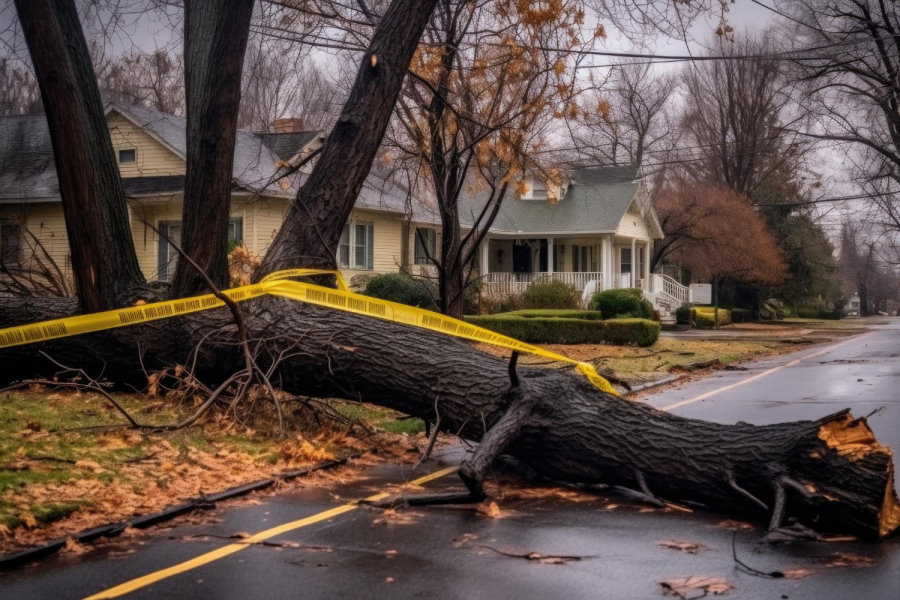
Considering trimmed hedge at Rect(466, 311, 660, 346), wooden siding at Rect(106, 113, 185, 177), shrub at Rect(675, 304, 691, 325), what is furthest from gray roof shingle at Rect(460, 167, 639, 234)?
trimmed hedge at Rect(466, 311, 660, 346)

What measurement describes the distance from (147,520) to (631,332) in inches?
801

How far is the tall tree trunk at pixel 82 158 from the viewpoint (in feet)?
30.2

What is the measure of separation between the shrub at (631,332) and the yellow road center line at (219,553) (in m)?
18.8

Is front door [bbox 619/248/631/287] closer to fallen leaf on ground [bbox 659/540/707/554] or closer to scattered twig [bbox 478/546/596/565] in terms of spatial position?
fallen leaf on ground [bbox 659/540/707/554]

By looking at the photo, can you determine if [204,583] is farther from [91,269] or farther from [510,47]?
[510,47]

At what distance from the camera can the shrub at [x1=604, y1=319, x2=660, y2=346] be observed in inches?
979

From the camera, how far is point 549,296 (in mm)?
35562

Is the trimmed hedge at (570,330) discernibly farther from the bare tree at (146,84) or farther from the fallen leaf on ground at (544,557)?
the fallen leaf on ground at (544,557)

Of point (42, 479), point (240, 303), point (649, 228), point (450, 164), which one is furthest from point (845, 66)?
point (42, 479)

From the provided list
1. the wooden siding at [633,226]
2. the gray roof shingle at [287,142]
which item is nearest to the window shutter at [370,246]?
the gray roof shingle at [287,142]

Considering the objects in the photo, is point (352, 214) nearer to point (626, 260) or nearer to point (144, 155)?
point (144, 155)

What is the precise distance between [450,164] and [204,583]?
14254mm

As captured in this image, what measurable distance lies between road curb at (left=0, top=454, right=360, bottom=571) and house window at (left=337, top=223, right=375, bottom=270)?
964 inches

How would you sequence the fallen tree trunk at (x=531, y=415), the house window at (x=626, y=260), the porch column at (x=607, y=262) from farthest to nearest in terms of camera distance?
the house window at (x=626, y=260)
the porch column at (x=607, y=262)
the fallen tree trunk at (x=531, y=415)
